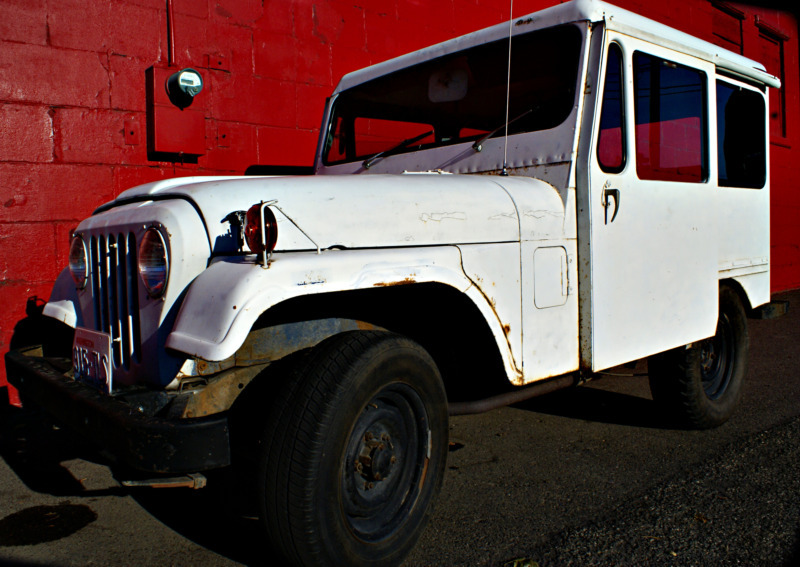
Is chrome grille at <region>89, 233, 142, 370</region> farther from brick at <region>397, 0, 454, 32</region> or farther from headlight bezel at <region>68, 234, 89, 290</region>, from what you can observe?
brick at <region>397, 0, 454, 32</region>

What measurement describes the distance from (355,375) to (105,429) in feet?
2.36

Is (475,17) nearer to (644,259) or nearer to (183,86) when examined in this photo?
(183,86)

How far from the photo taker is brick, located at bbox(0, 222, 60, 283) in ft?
13.2

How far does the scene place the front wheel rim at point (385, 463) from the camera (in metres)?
2.09

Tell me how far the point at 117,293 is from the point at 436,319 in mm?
1191

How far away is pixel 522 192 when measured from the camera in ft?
8.54

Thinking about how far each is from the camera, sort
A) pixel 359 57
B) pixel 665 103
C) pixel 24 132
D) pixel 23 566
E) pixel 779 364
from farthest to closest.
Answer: pixel 359 57 → pixel 779 364 → pixel 24 132 → pixel 665 103 → pixel 23 566

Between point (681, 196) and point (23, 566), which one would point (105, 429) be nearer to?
point (23, 566)

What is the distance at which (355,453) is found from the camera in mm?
2082

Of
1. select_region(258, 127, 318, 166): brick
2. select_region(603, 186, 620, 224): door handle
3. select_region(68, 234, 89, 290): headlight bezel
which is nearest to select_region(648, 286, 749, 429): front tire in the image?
select_region(603, 186, 620, 224): door handle

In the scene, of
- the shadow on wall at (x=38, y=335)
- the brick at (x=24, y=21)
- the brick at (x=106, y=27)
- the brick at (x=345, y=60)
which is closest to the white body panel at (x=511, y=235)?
the shadow on wall at (x=38, y=335)

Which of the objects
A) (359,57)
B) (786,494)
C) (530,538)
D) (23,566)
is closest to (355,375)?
(530,538)

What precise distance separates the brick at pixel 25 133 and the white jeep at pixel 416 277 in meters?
1.81

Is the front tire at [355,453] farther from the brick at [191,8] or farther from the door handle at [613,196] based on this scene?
the brick at [191,8]
